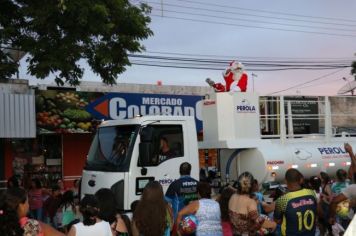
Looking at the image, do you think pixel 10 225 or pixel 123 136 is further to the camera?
pixel 123 136

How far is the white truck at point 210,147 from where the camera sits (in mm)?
8867

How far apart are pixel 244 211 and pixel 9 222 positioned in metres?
3.26

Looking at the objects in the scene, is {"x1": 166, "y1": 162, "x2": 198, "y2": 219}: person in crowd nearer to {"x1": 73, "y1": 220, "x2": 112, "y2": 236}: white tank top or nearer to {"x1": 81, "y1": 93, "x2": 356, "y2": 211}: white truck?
{"x1": 81, "y1": 93, "x2": 356, "y2": 211}: white truck

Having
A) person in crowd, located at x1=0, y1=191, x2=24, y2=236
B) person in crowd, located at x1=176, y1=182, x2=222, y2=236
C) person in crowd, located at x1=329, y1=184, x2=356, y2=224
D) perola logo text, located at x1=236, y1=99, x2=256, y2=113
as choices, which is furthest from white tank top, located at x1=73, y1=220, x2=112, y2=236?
perola logo text, located at x1=236, y1=99, x2=256, y2=113

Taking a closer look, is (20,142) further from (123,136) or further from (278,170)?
(278,170)

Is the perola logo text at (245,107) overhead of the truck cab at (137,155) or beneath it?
overhead

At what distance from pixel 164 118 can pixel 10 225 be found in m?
5.67

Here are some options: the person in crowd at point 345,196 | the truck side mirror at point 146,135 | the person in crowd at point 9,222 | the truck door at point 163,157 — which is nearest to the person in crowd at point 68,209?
the truck door at point 163,157

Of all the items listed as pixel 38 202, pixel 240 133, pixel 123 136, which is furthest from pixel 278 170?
pixel 38 202

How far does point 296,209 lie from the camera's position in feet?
19.4

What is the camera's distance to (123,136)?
9211 mm

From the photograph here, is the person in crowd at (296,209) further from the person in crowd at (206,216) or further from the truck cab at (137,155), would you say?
the truck cab at (137,155)

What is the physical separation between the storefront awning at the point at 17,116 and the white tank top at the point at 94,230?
1135 cm

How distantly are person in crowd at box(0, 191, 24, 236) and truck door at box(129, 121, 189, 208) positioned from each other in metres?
5.01
